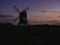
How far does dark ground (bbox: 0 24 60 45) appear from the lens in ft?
28.2

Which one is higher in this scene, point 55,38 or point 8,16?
point 8,16

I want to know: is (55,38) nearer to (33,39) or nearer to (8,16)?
(33,39)

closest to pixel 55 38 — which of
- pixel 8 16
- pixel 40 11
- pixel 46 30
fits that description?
pixel 46 30

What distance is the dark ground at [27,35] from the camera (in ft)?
28.2

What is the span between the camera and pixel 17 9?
8.49 metres

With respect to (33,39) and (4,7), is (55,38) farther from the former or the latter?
(4,7)

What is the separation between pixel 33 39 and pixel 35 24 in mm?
433

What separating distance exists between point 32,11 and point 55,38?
1.00m

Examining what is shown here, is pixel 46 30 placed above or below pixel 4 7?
below

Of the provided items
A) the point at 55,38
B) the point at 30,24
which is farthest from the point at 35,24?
the point at 55,38

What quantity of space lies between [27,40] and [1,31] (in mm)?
765

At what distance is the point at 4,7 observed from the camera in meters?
8.67

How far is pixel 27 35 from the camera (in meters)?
8.66

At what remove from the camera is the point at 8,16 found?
872 centimetres
